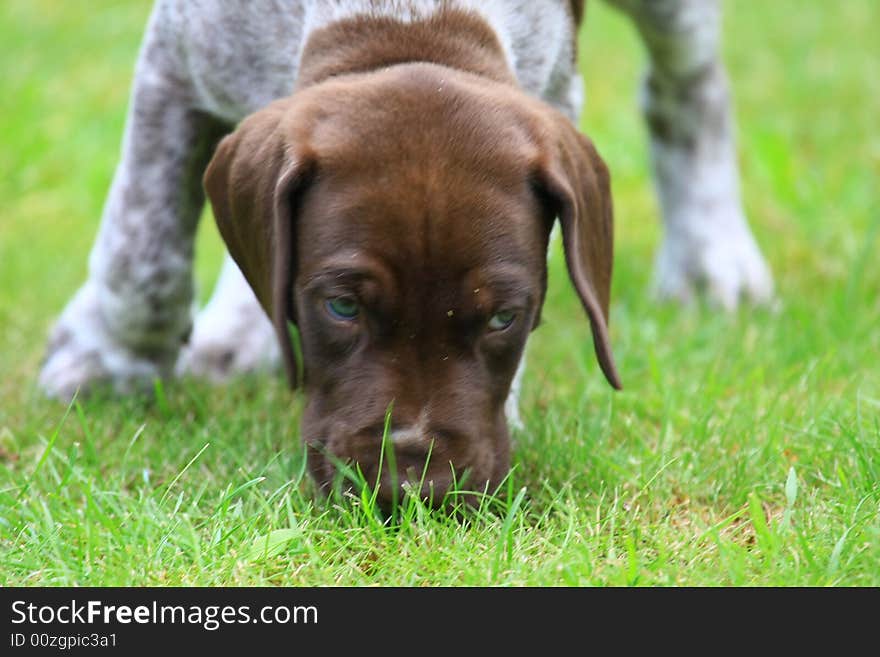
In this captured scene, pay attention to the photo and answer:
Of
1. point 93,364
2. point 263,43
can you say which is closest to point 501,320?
point 263,43

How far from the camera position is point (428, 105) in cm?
318

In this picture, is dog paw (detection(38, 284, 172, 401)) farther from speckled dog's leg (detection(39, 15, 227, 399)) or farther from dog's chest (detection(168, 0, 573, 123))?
dog's chest (detection(168, 0, 573, 123))

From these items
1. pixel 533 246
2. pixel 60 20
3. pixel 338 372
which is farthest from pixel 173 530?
pixel 60 20

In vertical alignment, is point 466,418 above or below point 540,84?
below

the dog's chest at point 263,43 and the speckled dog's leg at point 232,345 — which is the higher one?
the dog's chest at point 263,43

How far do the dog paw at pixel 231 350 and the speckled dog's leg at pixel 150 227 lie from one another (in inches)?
11.3

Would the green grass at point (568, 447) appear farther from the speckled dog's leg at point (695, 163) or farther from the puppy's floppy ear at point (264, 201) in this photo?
the puppy's floppy ear at point (264, 201)

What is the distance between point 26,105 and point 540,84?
13.6 feet

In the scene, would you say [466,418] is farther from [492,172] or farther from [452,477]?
[492,172]

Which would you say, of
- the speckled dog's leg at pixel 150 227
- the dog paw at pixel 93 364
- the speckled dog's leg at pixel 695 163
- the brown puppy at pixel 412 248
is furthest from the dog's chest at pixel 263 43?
the speckled dog's leg at pixel 695 163

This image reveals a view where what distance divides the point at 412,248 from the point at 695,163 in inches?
117

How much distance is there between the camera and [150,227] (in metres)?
4.23

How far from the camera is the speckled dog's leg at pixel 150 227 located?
4.23m

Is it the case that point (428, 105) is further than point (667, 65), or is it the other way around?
point (667, 65)
